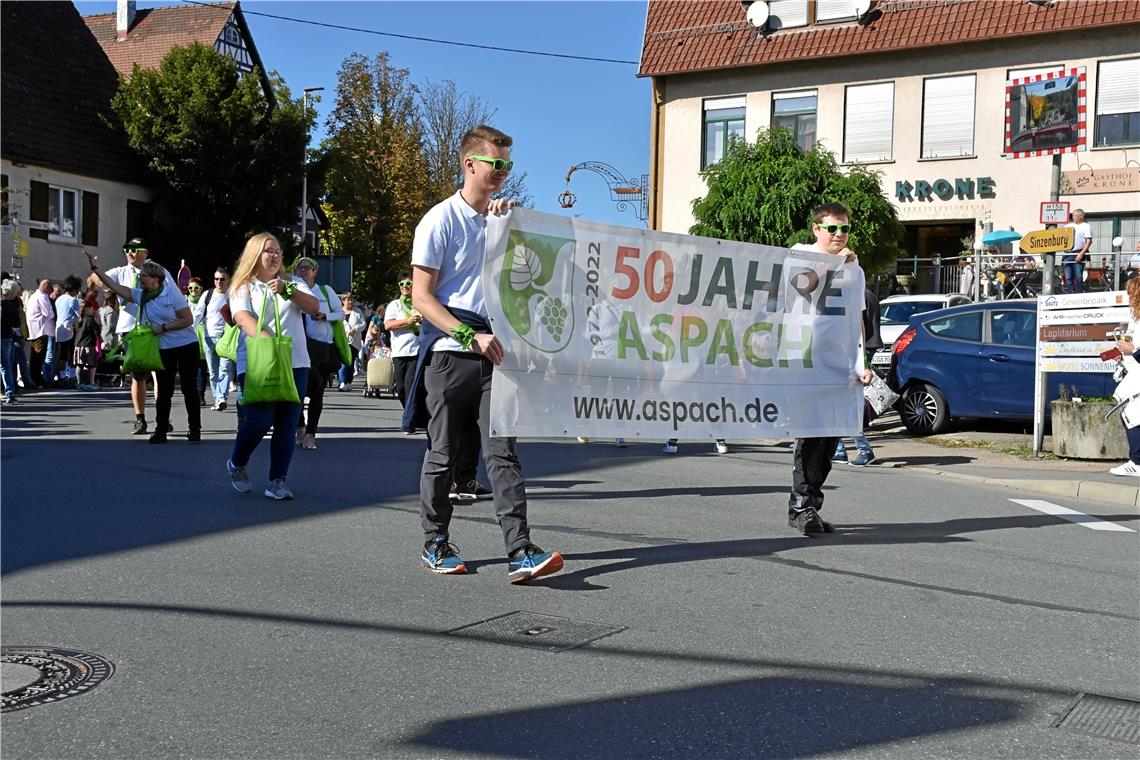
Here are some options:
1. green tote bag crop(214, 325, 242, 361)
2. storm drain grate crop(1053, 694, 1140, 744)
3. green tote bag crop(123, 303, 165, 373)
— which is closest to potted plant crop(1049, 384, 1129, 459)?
green tote bag crop(214, 325, 242, 361)

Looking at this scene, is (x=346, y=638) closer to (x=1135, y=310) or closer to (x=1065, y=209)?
(x=1135, y=310)

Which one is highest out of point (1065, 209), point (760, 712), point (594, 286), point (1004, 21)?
point (1004, 21)

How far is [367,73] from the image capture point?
5244cm

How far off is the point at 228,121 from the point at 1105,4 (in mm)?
25872

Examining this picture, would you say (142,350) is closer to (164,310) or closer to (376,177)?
(164,310)

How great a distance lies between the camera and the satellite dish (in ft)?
A: 110

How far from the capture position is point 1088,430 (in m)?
12.6

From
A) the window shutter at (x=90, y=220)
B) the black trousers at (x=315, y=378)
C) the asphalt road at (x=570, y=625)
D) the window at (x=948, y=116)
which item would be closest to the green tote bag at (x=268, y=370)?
the asphalt road at (x=570, y=625)

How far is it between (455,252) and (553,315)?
67cm

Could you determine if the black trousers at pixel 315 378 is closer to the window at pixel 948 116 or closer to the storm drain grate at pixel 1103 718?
the storm drain grate at pixel 1103 718

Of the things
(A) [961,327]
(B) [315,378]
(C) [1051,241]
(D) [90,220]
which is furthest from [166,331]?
(D) [90,220]

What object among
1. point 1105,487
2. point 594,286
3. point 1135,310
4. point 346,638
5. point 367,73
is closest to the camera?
point 346,638

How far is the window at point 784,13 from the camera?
111 ft

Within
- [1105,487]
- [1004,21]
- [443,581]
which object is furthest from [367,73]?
[443,581]
